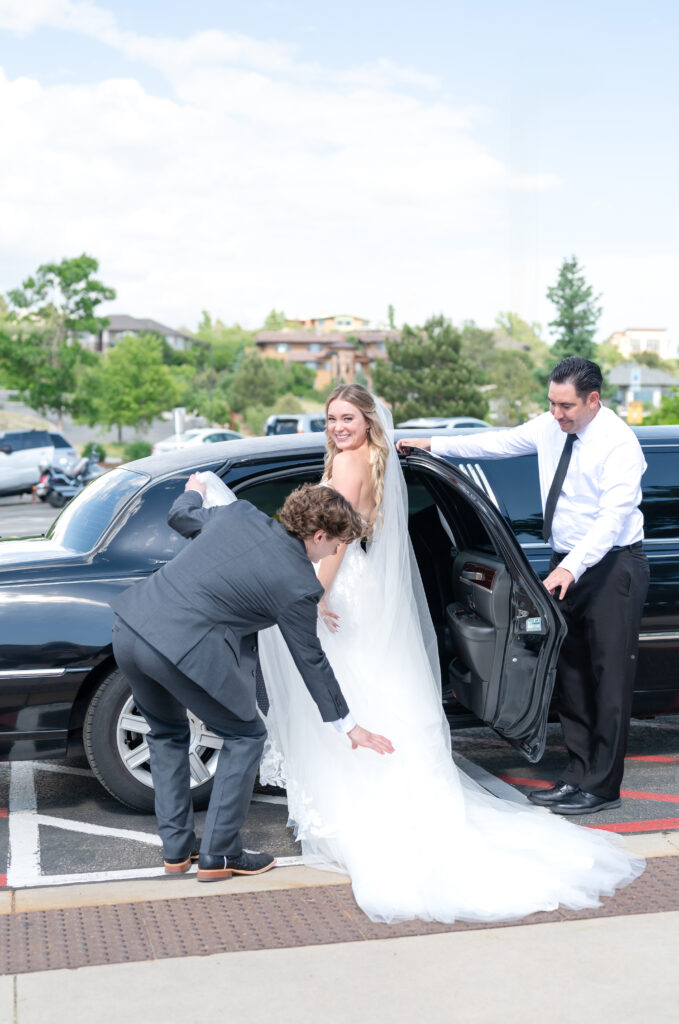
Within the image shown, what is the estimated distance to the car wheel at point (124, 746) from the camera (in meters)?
4.41

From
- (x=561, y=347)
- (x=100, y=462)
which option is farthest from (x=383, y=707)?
(x=561, y=347)

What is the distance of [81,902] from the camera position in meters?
3.76

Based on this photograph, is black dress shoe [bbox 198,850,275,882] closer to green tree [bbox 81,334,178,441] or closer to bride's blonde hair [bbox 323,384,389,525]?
bride's blonde hair [bbox 323,384,389,525]

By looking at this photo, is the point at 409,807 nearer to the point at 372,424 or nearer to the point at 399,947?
the point at 399,947

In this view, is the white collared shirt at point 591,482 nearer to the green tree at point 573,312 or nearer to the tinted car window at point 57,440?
the tinted car window at point 57,440

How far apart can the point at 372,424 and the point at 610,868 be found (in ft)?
6.37

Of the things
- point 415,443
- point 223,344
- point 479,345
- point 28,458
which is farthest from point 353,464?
point 223,344

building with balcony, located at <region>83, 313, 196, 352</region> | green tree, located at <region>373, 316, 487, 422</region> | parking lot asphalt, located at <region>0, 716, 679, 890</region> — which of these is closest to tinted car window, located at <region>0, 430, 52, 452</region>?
parking lot asphalt, located at <region>0, 716, 679, 890</region>

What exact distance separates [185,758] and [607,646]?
189 centimetres

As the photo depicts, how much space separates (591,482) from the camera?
4.70 metres

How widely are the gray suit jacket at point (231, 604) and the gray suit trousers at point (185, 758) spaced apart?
133 millimetres

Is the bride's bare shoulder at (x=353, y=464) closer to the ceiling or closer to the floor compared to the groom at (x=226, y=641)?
closer to the ceiling

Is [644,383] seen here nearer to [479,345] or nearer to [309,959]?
[479,345]

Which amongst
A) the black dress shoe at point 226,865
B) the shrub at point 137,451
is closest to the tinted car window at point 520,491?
the black dress shoe at point 226,865
